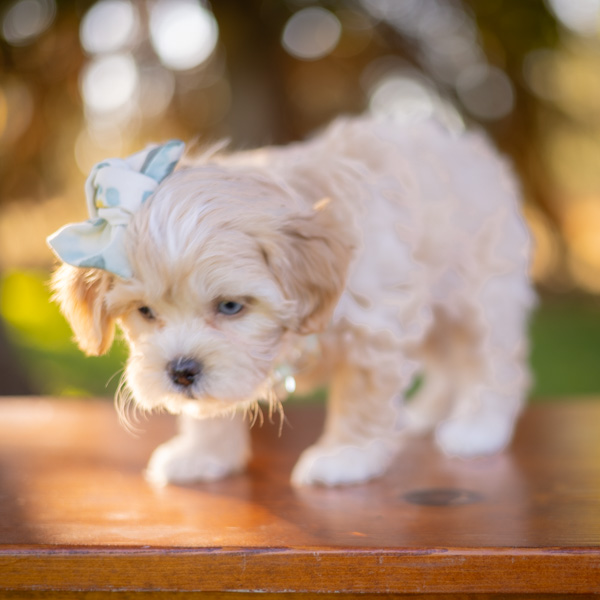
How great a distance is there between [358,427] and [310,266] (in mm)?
727

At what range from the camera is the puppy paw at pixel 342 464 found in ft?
7.82

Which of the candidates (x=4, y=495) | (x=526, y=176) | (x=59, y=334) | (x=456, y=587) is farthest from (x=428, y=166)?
(x=59, y=334)

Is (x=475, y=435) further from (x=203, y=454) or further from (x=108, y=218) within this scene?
(x=108, y=218)

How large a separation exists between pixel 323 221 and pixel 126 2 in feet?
13.2

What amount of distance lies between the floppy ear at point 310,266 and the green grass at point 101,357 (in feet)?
13.4

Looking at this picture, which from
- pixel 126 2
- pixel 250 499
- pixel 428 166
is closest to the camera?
pixel 250 499

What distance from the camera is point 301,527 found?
1937 millimetres

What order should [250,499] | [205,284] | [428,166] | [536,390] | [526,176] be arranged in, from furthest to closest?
[526,176] → [536,390] → [428,166] → [250,499] → [205,284]

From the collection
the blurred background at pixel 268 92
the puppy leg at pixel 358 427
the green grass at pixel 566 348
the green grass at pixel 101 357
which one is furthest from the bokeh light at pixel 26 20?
the green grass at pixel 566 348

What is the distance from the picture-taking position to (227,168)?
2131 millimetres

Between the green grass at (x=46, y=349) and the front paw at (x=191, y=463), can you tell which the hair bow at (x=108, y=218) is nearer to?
the front paw at (x=191, y=463)

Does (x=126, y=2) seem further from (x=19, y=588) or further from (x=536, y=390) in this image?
(x=19, y=588)

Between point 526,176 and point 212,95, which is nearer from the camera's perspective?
point 212,95

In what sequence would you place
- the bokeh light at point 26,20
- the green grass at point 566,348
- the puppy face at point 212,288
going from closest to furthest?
the puppy face at point 212,288, the bokeh light at point 26,20, the green grass at point 566,348
